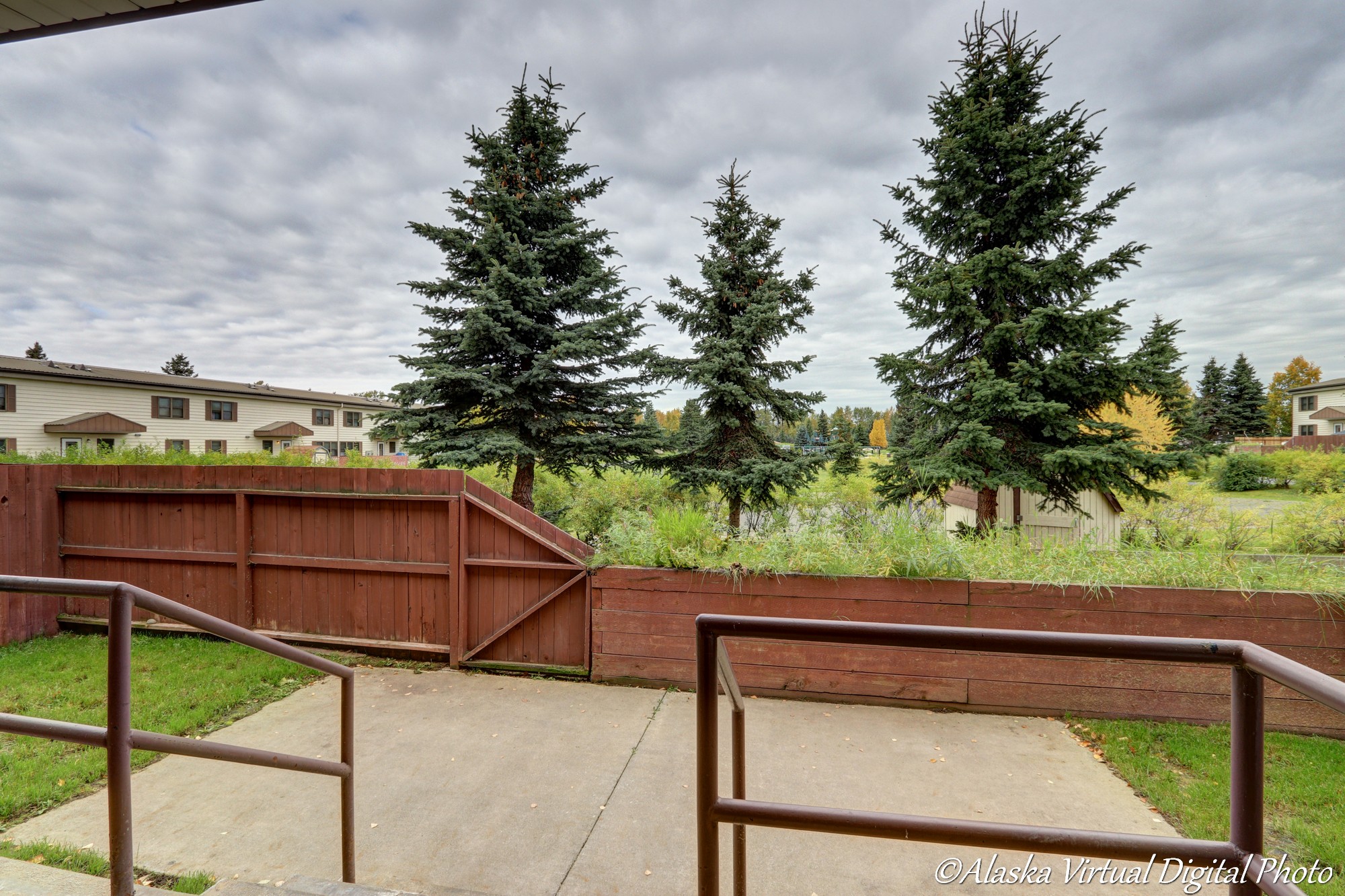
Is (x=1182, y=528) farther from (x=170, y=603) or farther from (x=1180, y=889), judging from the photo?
(x=170, y=603)

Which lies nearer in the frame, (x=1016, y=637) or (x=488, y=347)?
(x=1016, y=637)

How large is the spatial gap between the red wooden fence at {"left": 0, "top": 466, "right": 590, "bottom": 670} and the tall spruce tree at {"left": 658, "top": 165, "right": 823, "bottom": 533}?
325 cm

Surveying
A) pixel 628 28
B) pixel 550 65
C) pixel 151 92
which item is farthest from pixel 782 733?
pixel 151 92

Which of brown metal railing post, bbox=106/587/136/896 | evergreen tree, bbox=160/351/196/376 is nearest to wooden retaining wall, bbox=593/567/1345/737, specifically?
brown metal railing post, bbox=106/587/136/896

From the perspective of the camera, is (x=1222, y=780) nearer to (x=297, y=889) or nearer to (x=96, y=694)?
(x=297, y=889)

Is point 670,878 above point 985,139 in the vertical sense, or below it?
below

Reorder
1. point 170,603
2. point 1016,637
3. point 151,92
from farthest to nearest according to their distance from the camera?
point 151,92
point 170,603
point 1016,637

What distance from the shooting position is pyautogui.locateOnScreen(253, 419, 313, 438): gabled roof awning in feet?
84.4

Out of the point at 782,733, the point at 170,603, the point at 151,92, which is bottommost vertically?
the point at 782,733

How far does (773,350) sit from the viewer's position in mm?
7531

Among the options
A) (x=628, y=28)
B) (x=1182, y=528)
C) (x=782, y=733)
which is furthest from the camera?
(x=628, y=28)

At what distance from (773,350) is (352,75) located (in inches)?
238

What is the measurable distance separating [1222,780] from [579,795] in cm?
378

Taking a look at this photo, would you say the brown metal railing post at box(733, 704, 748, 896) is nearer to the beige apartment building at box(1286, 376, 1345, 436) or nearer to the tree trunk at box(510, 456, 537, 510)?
the tree trunk at box(510, 456, 537, 510)
